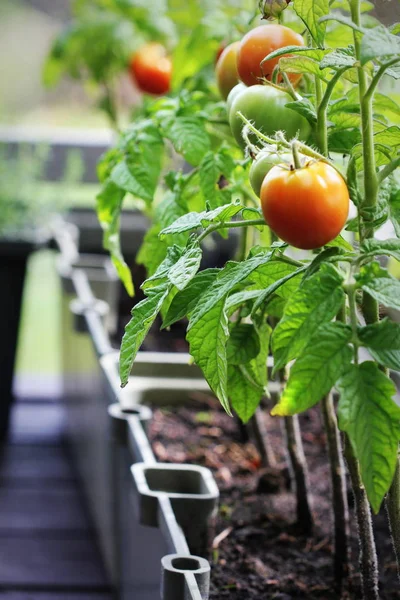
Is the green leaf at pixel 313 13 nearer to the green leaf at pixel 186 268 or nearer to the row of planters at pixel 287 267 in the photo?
the row of planters at pixel 287 267

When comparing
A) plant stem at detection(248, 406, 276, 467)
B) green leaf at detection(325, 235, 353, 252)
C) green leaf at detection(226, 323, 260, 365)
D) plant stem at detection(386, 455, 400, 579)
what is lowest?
plant stem at detection(248, 406, 276, 467)

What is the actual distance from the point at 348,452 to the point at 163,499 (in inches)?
10.5

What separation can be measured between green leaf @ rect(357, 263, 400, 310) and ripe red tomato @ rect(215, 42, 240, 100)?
310mm

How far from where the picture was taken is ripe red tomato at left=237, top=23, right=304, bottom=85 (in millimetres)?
673

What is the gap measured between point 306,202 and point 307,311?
7 centimetres

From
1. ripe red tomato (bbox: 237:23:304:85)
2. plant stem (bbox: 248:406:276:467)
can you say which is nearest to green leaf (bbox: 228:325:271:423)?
ripe red tomato (bbox: 237:23:304:85)

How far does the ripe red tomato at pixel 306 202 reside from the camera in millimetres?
528

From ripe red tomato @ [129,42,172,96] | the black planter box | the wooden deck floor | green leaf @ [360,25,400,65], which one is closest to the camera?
green leaf @ [360,25,400,65]

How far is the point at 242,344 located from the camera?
73 centimetres

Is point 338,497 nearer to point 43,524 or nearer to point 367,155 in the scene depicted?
point 367,155

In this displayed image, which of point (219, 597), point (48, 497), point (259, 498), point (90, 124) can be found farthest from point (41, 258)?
point (219, 597)

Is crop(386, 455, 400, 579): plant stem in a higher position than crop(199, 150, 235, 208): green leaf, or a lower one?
lower

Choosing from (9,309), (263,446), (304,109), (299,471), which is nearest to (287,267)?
(304,109)

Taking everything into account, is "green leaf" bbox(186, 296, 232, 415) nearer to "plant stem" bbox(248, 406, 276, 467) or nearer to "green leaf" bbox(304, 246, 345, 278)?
"green leaf" bbox(304, 246, 345, 278)
